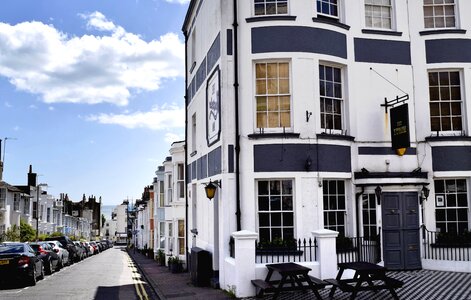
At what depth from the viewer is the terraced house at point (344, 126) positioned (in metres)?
14.1

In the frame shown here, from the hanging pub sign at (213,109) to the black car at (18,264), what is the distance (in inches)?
301

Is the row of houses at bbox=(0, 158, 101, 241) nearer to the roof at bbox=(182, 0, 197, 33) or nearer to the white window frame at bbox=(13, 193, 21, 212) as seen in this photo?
the white window frame at bbox=(13, 193, 21, 212)

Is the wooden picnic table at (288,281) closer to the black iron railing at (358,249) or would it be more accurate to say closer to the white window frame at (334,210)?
the black iron railing at (358,249)

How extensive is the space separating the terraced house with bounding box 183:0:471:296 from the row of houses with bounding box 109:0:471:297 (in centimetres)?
3

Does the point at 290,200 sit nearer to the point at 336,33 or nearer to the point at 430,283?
the point at 430,283

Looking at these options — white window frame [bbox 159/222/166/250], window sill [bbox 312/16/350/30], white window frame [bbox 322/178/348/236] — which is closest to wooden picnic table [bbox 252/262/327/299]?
white window frame [bbox 322/178/348/236]

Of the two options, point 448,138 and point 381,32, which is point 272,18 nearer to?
point 381,32

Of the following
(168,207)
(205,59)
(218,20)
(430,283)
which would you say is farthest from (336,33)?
(168,207)

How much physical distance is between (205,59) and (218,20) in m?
2.70

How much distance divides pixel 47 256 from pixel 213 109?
12070 mm

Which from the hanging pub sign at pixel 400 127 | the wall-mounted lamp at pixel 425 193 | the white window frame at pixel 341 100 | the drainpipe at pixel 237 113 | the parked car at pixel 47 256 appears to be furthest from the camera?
the parked car at pixel 47 256

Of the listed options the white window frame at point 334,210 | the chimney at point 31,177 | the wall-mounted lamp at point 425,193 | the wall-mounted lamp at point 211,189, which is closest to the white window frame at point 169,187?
the wall-mounted lamp at point 211,189

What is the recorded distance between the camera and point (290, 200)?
1416 cm

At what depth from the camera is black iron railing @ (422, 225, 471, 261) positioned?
14.8 meters
